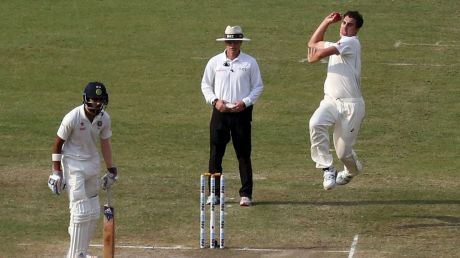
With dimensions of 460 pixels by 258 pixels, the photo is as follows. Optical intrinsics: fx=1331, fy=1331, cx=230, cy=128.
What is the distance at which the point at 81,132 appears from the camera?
46.6 ft

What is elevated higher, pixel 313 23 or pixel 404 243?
pixel 313 23

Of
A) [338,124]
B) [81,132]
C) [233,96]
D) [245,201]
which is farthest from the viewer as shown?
[245,201]

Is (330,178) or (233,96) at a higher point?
(233,96)

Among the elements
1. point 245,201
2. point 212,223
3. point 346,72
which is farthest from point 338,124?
point 212,223

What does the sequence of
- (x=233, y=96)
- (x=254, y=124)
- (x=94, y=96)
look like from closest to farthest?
(x=94, y=96) → (x=233, y=96) → (x=254, y=124)

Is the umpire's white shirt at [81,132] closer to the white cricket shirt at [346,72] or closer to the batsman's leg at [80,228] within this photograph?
the batsman's leg at [80,228]

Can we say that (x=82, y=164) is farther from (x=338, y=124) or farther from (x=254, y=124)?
(x=254, y=124)

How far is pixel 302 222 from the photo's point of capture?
1645 cm

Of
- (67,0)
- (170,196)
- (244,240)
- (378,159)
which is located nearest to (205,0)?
(67,0)

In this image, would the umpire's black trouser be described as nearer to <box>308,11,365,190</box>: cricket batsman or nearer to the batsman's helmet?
<box>308,11,365,190</box>: cricket batsman

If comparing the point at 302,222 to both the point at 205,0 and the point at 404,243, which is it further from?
the point at 205,0

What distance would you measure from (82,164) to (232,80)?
3.34 metres

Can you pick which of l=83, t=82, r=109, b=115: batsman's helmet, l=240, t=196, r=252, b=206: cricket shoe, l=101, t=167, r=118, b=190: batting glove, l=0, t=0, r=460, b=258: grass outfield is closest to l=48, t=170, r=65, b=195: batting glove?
l=101, t=167, r=118, b=190: batting glove

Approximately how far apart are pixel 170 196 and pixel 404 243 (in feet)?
11.5
